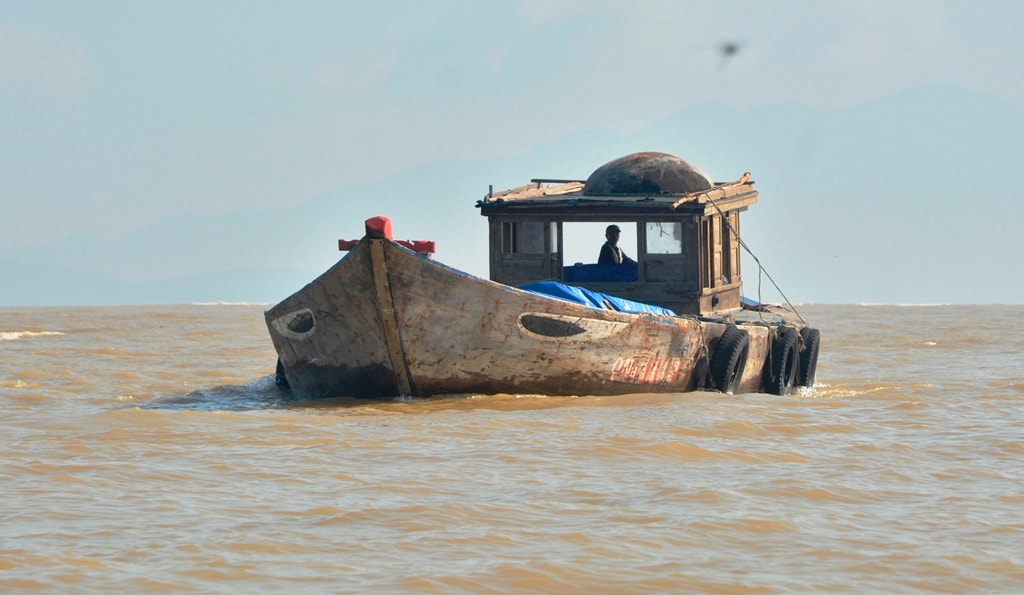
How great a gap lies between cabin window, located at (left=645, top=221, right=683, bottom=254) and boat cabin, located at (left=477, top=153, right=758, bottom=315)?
0.03 ft

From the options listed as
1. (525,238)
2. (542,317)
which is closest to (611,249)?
(525,238)

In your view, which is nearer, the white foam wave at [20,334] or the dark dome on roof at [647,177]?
the dark dome on roof at [647,177]

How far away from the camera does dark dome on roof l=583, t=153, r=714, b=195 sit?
15453mm

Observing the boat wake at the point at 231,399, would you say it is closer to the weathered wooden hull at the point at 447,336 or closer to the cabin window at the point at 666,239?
the weathered wooden hull at the point at 447,336

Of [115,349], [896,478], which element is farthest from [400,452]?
[115,349]

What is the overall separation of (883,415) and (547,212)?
14.7ft

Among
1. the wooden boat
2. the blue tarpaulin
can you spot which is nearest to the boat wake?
the wooden boat

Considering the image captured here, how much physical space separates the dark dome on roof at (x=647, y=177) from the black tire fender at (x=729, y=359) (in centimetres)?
246

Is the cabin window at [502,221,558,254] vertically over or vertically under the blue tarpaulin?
over

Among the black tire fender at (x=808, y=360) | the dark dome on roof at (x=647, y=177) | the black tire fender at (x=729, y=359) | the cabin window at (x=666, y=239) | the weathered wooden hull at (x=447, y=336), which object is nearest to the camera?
the weathered wooden hull at (x=447, y=336)

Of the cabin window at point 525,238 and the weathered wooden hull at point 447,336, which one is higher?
the cabin window at point 525,238

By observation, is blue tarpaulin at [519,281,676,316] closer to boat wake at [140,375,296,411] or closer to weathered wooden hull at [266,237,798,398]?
weathered wooden hull at [266,237,798,398]

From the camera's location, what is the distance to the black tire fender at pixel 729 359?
13.2 metres

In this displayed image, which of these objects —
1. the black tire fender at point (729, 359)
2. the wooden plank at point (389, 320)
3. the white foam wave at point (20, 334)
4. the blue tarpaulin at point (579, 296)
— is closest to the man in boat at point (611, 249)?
the black tire fender at point (729, 359)
